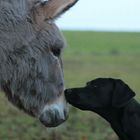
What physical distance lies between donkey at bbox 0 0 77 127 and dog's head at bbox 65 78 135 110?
0.24 meters

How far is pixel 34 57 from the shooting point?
873 cm

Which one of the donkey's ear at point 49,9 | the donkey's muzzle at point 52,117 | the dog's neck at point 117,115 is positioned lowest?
the dog's neck at point 117,115

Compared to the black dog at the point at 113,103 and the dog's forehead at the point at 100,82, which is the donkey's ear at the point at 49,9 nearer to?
the black dog at the point at 113,103

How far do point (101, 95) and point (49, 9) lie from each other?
144 centimetres

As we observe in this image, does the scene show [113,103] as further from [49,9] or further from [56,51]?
[49,9]

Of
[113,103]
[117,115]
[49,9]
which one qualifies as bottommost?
[117,115]

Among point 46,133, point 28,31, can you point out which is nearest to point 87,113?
point 46,133

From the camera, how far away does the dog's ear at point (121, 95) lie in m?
9.23

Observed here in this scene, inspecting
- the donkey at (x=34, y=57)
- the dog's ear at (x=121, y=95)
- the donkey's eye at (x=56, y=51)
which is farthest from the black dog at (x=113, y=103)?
the donkey's eye at (x=56, y=51)

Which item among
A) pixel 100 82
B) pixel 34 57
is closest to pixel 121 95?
pixel 100 82

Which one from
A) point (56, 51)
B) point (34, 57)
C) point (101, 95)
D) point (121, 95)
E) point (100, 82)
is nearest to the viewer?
point (34, 57)

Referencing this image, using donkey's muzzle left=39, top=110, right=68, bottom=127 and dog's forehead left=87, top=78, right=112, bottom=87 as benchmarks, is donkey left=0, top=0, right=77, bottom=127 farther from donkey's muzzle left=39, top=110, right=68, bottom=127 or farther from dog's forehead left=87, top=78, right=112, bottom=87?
dog's forehead left=87, top=78, right=112, bottom=87

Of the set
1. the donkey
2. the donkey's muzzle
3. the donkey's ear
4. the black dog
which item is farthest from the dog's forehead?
the donkey's ear

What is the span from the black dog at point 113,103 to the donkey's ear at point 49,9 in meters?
1.02
